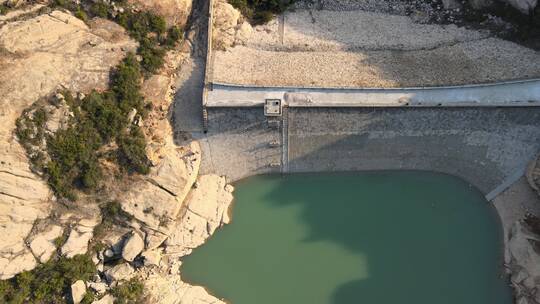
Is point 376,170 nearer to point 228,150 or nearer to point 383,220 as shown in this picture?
point 383,220

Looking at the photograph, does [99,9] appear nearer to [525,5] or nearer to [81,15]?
[81,15]

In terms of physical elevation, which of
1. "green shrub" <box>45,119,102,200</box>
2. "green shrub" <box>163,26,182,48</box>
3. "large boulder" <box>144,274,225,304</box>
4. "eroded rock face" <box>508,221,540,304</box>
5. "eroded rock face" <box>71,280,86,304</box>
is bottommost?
"large boulder" <box>144,274,225,304</box>

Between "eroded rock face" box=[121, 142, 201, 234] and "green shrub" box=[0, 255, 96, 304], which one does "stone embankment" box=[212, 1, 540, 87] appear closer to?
"eroded rock face" box=[121, 142, 201, 234]

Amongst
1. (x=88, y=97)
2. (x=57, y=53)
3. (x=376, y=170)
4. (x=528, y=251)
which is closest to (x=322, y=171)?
(x=376, y=170)

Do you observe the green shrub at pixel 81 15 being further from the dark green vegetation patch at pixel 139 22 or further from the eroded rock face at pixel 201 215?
the eroded rock face at pixel 201 215

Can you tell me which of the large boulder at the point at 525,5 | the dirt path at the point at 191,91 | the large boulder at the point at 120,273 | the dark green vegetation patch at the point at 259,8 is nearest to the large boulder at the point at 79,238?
the large boulder at the point at 120,273

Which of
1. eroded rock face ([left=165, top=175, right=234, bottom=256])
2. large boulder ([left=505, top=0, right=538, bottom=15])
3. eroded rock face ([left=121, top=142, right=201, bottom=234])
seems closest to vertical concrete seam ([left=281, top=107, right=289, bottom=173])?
eroded rock face ([left=165, top=175, right=234, bottom=256])
